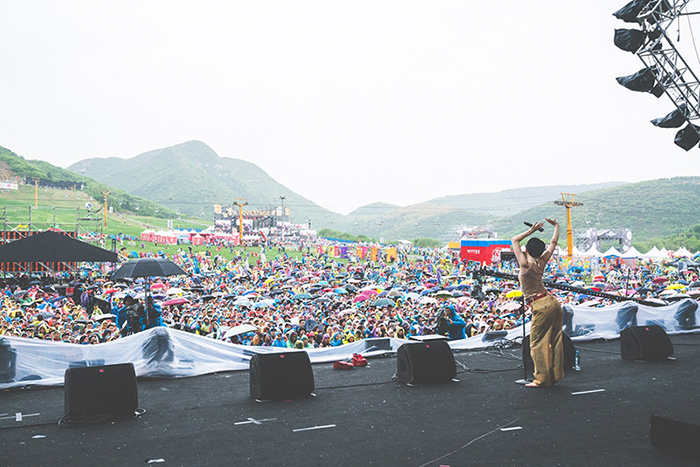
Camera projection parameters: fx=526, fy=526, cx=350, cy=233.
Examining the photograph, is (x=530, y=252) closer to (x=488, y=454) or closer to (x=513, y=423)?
(x=513, y=423)

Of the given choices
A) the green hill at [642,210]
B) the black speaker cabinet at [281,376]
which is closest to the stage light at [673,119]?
the black speaker cabinet at [281,376]

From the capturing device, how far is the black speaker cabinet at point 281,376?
18.3ft

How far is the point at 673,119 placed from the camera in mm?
12352

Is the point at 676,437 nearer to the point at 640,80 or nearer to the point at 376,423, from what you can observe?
the point at 376,423

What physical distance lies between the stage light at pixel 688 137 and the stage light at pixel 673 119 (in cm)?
34

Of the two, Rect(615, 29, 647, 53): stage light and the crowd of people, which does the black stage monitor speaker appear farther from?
Rect(615, 29, 647, 53): stage light

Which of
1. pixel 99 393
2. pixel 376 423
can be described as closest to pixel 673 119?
pixel 376 423

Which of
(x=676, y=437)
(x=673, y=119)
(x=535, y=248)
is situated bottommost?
(x=676, y=437)

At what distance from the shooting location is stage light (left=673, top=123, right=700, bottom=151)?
41.0ft

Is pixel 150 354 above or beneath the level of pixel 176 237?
beneath

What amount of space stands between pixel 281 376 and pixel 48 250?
192 inches

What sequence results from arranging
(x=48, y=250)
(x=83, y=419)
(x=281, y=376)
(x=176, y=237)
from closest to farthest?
(x=83, y=419) < (x=281, y=376) < (x=48, y=250) < (x=176, y=237)

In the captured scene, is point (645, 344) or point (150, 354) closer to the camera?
point (150, 354)

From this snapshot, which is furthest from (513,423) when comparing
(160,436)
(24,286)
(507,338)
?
(24,286)
